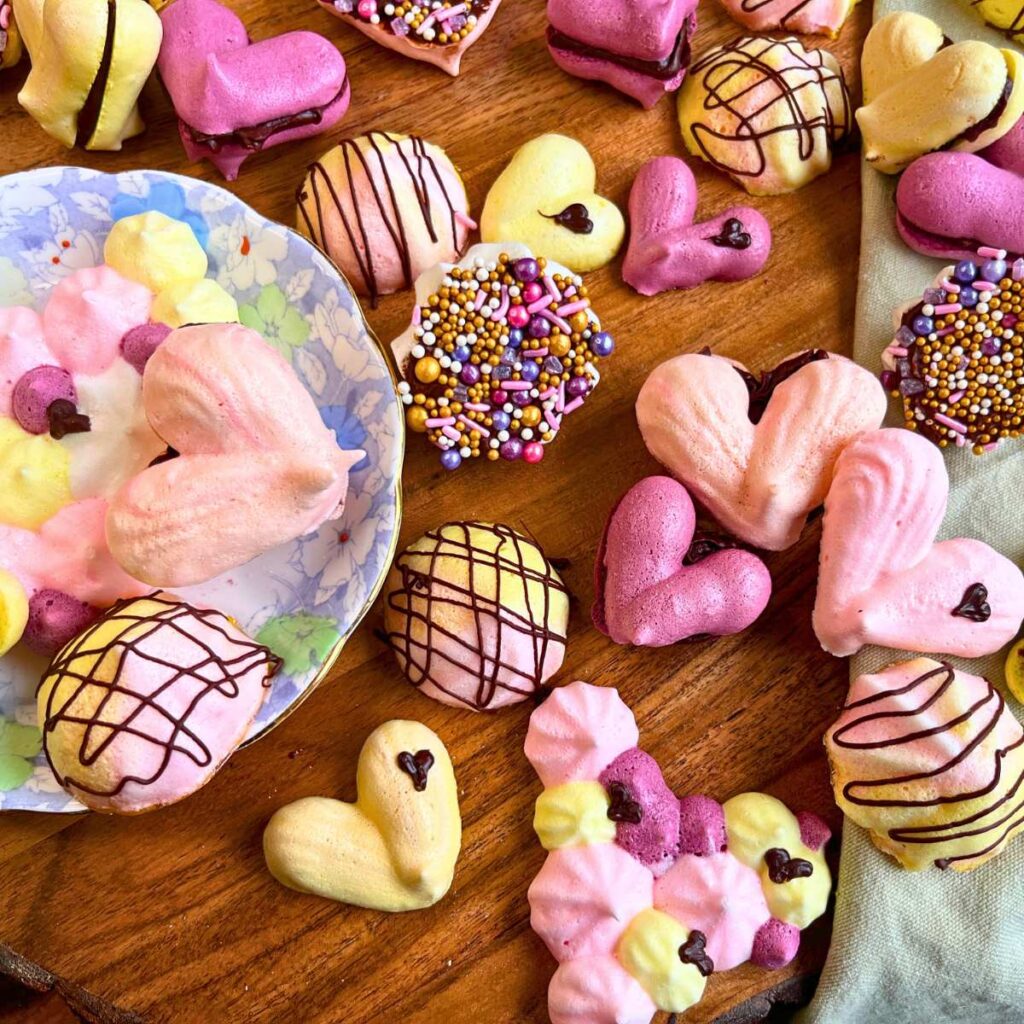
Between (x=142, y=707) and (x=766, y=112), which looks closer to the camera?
(x=142, y=707)

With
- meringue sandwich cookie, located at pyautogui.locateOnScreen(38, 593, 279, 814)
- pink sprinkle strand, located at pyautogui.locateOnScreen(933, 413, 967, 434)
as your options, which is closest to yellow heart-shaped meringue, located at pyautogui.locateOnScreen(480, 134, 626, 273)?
pink sprinkle strand, located at pyautogui.locateOnScreen(933, 413, 967, 434)

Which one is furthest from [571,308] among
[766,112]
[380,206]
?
[766,112]

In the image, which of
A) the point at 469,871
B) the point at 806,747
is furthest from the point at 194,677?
the point at 806,747

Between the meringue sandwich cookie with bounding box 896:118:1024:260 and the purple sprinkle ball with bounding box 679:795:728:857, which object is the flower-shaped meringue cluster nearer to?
the purple sprinkle ball with bounding box 679:795:728:857

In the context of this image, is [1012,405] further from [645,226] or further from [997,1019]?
[997,1019]

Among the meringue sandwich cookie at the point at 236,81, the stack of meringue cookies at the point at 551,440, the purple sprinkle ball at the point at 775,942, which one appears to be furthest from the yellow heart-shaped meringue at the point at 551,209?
the purple sprinkle ball at the point at 775,942

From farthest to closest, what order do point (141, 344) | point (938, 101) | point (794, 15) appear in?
point (794, 15) → point (938, 101) → point (141, 344)

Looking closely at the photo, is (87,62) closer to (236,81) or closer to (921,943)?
(236,81)
